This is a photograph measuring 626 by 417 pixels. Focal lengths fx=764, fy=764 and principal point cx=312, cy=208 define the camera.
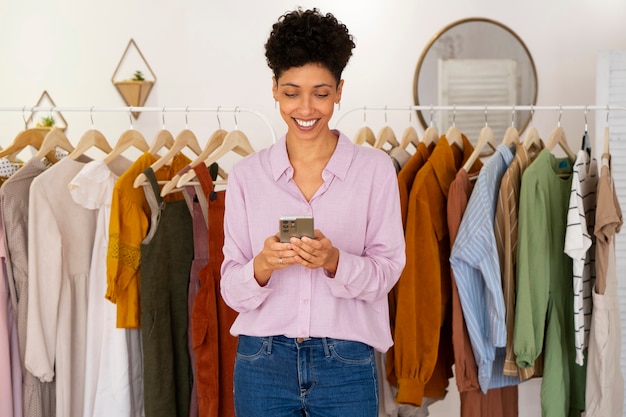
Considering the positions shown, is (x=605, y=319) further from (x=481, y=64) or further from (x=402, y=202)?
(x=481, y=64)

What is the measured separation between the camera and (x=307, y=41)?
5.35 ft

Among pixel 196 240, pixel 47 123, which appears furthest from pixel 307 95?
pixel 47 123

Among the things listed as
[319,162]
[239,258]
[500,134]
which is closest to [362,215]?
[319,162]

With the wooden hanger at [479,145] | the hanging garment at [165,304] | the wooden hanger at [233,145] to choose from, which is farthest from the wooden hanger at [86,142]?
the wooden hanger at [479,145]

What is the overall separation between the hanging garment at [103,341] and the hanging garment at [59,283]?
0.15 feet

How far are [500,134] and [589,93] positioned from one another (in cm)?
45

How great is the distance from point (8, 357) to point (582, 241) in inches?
70.4

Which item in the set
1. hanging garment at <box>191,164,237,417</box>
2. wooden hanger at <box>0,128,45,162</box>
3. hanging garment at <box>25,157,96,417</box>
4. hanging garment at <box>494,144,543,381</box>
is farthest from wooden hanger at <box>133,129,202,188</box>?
hanging garment at <box>494,144,543,381</box>

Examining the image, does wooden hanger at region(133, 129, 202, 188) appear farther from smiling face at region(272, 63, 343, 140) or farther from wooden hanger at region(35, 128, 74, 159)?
smiling face at region(272, 63, 343, 140)

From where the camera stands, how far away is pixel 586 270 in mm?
2496

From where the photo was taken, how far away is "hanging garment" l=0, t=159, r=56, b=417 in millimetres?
2328

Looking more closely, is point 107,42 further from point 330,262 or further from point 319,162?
point 330,262

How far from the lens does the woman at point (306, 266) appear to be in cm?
164

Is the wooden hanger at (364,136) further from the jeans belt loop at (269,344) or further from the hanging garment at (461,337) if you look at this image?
the jeans belt loop at (269,344)
